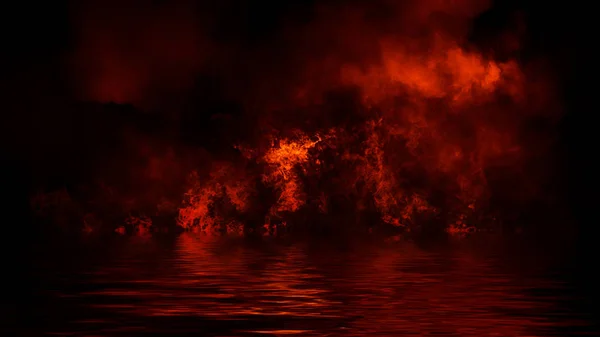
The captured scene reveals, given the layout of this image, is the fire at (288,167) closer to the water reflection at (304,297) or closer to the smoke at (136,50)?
the smoke at (136,50)

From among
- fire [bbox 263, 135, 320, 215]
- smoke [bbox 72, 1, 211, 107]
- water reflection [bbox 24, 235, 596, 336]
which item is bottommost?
water reflection [bbox 24, 235, 596, 336]

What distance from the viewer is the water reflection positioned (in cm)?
1981

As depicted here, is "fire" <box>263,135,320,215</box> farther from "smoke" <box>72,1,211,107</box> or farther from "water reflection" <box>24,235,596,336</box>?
"water reflection" <box>24,235,596,336</box>

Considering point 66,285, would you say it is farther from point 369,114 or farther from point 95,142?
point 95,142

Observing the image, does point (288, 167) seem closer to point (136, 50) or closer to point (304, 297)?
point (136, 50)

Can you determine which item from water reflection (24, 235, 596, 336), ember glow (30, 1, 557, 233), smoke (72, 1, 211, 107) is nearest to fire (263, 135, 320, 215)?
ember glow (30, 1, 557, 233)

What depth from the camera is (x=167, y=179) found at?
61844 mm

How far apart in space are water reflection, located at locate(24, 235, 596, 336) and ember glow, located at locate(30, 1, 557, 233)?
18.0 metres

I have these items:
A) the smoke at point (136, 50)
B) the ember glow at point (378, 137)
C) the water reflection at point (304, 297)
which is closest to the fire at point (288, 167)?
the ember glow at point (378, 137)

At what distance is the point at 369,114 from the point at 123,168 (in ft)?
41.1

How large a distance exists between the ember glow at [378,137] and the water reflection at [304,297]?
18.0 metres

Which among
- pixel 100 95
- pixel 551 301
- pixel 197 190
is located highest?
pixel 100 95

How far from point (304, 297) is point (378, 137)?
34335 millimetres

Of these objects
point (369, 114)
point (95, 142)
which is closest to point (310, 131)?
point (369, 114)
